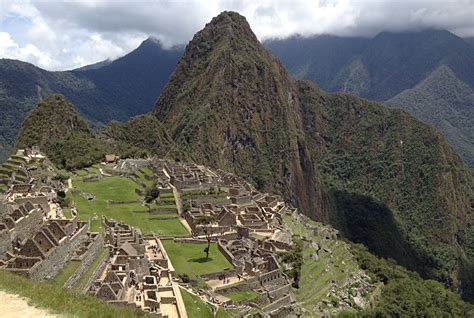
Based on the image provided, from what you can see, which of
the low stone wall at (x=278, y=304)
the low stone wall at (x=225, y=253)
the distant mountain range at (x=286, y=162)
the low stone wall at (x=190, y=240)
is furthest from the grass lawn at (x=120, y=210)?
the distant mountain range at (x=286, y=162)

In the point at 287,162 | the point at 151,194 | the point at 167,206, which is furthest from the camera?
the point at 287,162

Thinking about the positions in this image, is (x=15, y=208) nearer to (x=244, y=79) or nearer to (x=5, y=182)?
(x=5, y=182)

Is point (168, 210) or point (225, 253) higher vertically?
point (168, 210)

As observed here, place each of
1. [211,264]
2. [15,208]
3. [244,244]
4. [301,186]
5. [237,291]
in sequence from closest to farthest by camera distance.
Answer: [15,208] < [237,291] < [211,264] < [244,244] < [301,186]

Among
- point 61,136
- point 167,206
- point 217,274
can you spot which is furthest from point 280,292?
point 61,136

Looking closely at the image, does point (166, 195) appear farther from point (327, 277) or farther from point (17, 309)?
point (17, 309)

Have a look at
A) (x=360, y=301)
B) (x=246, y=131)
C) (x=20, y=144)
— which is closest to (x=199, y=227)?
(x=360, y=301)

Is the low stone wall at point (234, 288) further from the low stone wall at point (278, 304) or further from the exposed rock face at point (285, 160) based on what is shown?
Result: the exposed rock face at point (285, 160)
